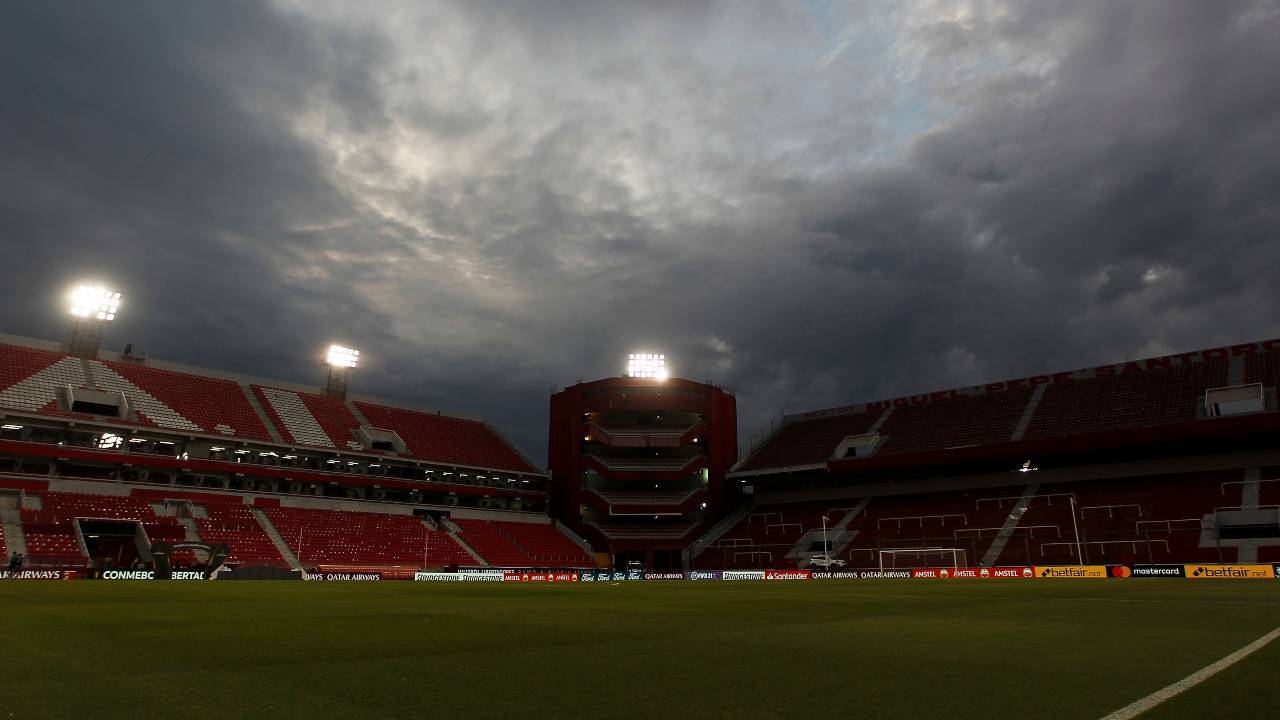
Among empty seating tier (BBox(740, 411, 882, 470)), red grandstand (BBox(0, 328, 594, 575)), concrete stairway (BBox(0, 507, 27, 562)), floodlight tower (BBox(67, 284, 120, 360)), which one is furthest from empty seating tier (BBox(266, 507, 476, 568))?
empty seating tier (BBox(740, 411, 882, 470))

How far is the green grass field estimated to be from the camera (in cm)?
495

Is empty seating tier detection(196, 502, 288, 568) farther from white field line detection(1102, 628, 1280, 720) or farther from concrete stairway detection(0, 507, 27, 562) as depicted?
white field line detection(1102, 628, 1280, 720)

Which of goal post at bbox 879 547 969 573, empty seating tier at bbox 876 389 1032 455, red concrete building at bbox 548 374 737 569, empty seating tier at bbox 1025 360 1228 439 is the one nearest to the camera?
goal post at bbox 879 547 969 573

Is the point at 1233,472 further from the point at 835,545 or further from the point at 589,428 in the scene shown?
the point at 589,428

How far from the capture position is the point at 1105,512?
53.1 meters

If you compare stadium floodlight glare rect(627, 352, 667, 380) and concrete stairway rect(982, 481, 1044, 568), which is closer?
concrete stairway rect(982, 481, 1044, 568)

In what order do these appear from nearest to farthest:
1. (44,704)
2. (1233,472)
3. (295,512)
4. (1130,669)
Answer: (44,704)
(1130,669)
(1233,472)
(295,512)

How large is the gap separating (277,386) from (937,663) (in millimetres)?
78148

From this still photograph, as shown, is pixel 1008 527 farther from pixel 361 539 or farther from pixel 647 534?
pixel 361 539

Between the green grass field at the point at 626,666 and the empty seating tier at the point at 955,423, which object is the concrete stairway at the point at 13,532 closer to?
the green grass field at the point at 626,666

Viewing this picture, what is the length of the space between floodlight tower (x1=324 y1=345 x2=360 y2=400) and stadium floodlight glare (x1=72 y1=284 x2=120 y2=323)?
19411 millimetres

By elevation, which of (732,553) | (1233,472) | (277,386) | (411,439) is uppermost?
(277,386)

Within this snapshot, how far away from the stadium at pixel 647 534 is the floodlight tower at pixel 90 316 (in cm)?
19

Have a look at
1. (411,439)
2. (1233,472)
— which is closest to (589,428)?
(411,439)
